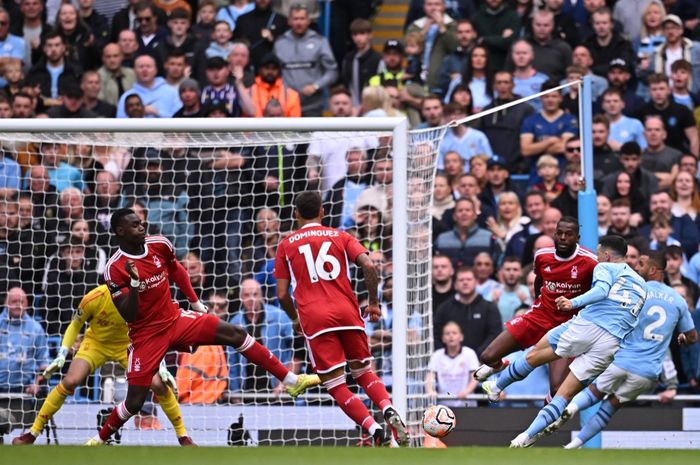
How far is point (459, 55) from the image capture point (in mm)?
14617

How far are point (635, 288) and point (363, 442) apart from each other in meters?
2.71

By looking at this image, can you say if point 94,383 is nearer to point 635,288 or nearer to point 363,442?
point 363,442

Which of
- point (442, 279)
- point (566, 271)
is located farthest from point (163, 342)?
point (442, 279)

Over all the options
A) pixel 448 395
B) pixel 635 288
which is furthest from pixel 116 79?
pixel 635 288

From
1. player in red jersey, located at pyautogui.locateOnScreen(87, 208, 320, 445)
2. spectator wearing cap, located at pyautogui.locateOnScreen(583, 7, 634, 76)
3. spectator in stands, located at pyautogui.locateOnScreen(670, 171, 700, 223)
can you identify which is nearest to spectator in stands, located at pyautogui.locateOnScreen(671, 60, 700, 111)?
spectator wearing cap, located at pyautogui.locateOnScreen(583, 7, 634, 76)

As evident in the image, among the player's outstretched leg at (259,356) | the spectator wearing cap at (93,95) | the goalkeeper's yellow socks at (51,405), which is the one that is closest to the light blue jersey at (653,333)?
the player's outstretched leg at (259,356)

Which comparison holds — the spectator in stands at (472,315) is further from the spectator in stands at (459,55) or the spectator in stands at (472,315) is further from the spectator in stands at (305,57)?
the spectator in stands at (305,57)

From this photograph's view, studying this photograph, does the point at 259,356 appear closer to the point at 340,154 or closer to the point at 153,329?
the point at 153,329

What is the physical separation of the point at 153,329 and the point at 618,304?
11.0 ft

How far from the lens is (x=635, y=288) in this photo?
965cm

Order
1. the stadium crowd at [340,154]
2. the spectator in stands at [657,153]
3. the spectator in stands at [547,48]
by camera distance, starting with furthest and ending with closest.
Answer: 1. the spectator in stands at [547,48]
2. the spectator in stands at [657,153]
3. the stadium crowd at [340,154]

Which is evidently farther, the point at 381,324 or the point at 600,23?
the point at 600,23

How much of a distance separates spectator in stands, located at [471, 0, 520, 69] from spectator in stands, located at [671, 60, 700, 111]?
1.74m

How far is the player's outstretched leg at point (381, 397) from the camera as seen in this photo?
917 centimetres
